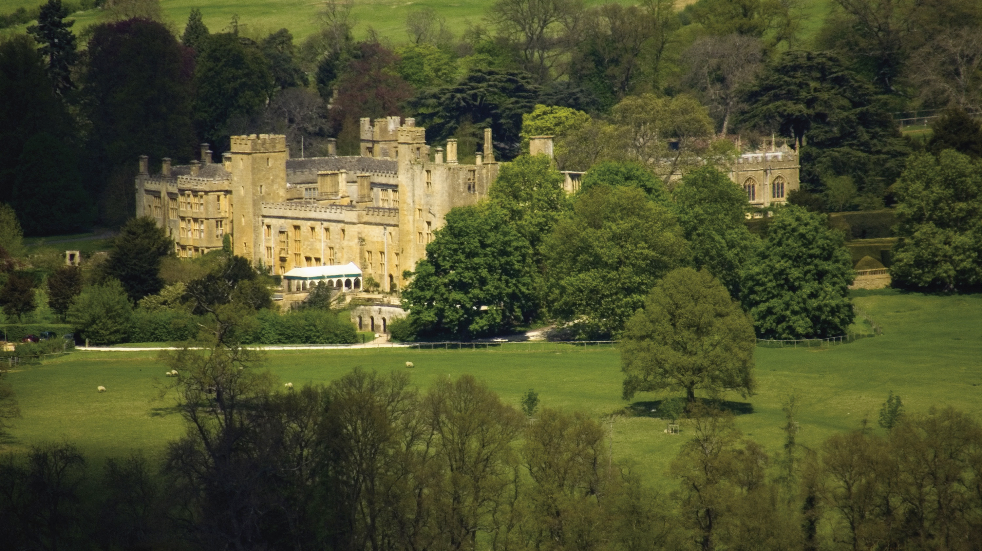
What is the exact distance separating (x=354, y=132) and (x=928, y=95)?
3631 centimetres

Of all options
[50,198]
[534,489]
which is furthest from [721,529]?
[50,198]

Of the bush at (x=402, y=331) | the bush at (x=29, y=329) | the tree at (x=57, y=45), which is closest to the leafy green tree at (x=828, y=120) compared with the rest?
the bush at (x=402, y=331)

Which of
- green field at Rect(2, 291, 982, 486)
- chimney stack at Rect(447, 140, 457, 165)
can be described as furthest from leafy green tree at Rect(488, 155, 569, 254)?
green field at Rect(2, 291, 982, 486)

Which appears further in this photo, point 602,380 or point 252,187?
point 252,187

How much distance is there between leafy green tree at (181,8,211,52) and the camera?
13465 centimetres

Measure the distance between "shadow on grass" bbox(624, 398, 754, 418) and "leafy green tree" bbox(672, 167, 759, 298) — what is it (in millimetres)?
12456

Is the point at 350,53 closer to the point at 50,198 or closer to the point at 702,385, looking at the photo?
the point at 50,198

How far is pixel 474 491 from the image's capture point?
54.7 metres

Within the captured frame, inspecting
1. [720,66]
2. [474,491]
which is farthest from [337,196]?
[474,491]

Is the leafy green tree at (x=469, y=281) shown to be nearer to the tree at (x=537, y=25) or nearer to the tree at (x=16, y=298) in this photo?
the tree at (x=16, y=298)

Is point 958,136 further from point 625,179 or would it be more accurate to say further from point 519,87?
point 519,87

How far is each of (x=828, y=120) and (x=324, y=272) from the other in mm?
30225

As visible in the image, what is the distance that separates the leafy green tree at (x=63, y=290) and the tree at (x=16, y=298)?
1.04 metres

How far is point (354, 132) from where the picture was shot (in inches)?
4968
